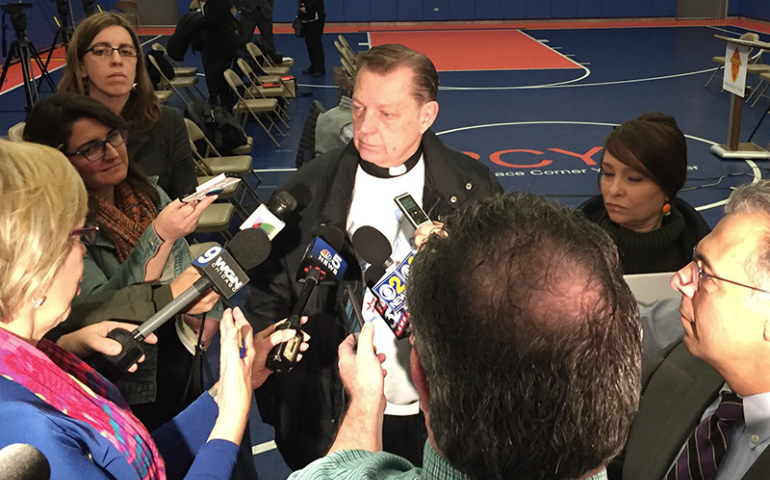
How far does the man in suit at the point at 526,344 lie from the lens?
92cm

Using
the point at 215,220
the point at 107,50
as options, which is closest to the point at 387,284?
the point at 107,50

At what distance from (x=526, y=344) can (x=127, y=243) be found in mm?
1949

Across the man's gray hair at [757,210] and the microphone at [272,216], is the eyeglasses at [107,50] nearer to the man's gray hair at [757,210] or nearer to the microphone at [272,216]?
the microphone at [272,216]

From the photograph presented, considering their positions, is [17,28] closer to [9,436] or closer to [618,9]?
[9,436]

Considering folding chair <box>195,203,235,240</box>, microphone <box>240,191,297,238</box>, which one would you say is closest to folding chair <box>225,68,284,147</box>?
folding chair <box>195,203,235,240</box>

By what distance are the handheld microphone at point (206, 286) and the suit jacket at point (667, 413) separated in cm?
113

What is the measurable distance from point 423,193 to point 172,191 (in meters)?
1.60

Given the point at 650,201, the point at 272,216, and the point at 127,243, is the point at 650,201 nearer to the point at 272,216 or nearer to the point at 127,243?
the point at 272,216

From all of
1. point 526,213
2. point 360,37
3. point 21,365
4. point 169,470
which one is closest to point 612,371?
point 526,213

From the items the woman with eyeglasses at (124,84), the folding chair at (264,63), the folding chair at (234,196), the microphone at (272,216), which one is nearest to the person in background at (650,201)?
the microphone at (272,216)

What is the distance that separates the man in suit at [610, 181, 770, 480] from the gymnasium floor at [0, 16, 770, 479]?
80.1 inches

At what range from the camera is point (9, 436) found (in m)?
1.18

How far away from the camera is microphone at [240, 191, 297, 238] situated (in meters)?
1.93

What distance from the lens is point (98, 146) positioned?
241 centimetres
